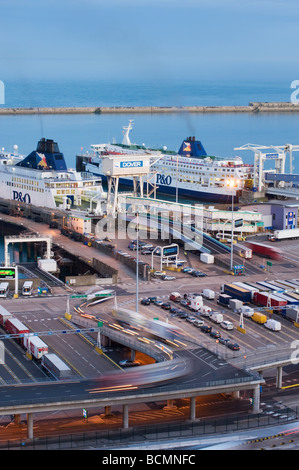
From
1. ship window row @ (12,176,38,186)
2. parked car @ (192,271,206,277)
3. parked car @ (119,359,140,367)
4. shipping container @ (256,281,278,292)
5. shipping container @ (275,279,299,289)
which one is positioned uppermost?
ship window row @ (12,176,38,186)

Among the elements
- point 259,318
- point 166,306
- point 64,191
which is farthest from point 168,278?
point 64,191

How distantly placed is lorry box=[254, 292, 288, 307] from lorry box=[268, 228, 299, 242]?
16.4m

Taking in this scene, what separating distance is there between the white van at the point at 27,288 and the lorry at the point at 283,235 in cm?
1993

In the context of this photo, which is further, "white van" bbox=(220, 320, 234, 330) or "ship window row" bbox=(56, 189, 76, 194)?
"ship window row" bbox=(56, 189, 76, 194)

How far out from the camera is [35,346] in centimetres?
3378

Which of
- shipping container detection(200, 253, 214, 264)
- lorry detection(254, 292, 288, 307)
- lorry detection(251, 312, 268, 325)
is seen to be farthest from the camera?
shipping container detection(200, 253, 214, 264)

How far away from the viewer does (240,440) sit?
27.1m

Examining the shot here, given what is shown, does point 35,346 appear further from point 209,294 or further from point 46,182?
point 46,182

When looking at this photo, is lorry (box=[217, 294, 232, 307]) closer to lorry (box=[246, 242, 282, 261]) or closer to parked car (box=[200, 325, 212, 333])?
parked car (box=[200, 325, 212, 333])

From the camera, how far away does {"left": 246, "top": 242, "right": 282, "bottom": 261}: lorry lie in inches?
2099

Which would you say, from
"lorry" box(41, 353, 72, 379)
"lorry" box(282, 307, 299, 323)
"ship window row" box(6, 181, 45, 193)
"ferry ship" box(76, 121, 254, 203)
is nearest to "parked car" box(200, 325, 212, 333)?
"lorry" box(282, 307, 299, 323)

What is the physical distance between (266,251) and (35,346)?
23.5m

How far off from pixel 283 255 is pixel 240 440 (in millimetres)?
27441

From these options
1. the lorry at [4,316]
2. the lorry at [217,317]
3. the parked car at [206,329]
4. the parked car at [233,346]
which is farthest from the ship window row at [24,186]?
the parked car at [233,346]
